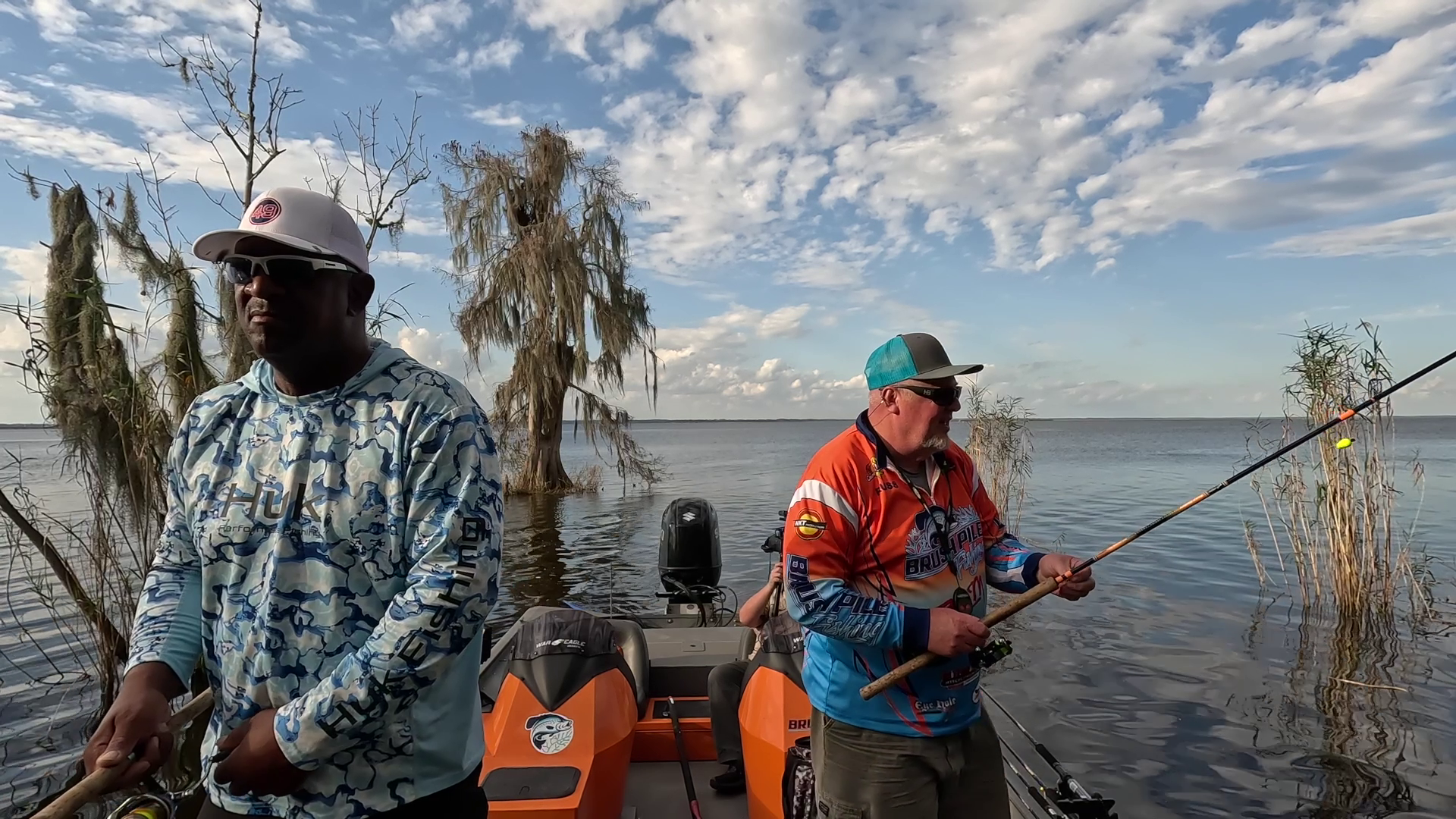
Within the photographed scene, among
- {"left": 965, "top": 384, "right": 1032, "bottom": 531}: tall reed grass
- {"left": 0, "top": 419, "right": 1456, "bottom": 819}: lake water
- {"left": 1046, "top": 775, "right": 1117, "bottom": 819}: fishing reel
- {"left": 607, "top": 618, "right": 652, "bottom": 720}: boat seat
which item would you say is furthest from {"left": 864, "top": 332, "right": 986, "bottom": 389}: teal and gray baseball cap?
{"left": 965, "top": 384, "right": 1032, "bottom": 531}: tall reed grass

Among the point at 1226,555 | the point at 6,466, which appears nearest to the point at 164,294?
the point at 6,466

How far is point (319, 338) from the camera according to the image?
5.33 feet

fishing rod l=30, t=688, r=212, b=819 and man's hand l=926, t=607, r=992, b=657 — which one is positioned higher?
man's hand l=926, t=607, r=992, b=657

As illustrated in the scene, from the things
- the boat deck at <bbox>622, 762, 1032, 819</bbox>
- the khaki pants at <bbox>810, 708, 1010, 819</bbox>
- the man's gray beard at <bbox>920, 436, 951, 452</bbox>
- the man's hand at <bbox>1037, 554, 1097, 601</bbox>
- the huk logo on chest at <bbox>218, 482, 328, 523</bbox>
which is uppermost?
the man's gray beard at <bbox>920, 436, 951, 452</bbox>

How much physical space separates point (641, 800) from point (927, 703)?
2.43 m

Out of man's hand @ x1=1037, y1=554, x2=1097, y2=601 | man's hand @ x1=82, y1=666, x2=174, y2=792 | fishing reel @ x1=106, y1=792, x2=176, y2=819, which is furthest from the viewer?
man's hand @ x1=1037, y1=554, x2=1097, y2=601

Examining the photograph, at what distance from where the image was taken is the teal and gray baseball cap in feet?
8.10

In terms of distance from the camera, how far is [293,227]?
61.6 inches

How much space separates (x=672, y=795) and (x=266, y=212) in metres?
3.68

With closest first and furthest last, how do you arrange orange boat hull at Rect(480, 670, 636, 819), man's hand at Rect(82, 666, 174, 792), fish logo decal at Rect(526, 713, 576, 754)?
man's hand at Rect(82, 666, 174, 792), orange boat hull at Rect(480, 670, 636, 819), fish logo decal at Rect(526, 713, 576, 754)

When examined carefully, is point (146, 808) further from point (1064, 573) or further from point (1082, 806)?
point (1082, 806)

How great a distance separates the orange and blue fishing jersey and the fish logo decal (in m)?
1.47

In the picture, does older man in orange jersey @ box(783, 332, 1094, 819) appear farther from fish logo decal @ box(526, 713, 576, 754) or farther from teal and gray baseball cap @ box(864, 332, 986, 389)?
fish logo decal @ box(526, 713, 576, 754)

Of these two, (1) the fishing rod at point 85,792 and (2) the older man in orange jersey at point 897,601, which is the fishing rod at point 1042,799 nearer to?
(2) the older man in orange jersey at point 897,601
